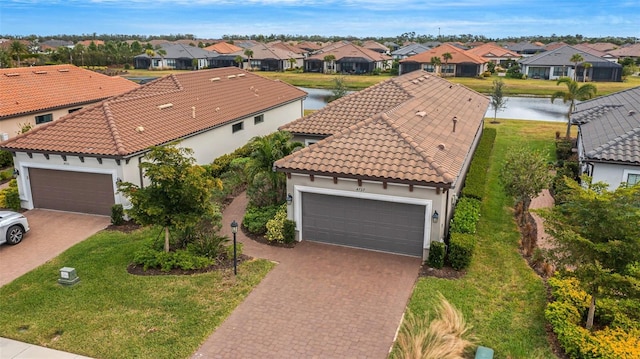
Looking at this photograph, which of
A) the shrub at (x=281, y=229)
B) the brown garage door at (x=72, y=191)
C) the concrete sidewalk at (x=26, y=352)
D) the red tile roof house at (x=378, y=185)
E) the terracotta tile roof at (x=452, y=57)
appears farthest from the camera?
the terracotta tile roof at (x=452, y=57)

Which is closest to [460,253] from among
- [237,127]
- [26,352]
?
[26,352]

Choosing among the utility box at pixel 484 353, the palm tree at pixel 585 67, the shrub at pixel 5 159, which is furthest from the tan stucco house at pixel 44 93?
the palm tree at pixel 585 67

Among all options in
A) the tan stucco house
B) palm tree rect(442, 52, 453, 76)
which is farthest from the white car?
palm tree rect(442, 52, 453, 76)

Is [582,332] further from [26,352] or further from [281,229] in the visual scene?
[26,352]

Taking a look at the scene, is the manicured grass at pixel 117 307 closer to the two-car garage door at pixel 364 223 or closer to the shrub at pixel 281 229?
the shrub at pixel 281 229

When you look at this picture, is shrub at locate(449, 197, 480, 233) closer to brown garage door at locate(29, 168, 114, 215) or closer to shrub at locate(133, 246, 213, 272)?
shrub at locate(133, 246, 213, 272)

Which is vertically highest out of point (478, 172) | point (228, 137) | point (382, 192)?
point (382, 192)

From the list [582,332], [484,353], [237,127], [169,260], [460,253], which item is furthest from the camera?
[237,127]
